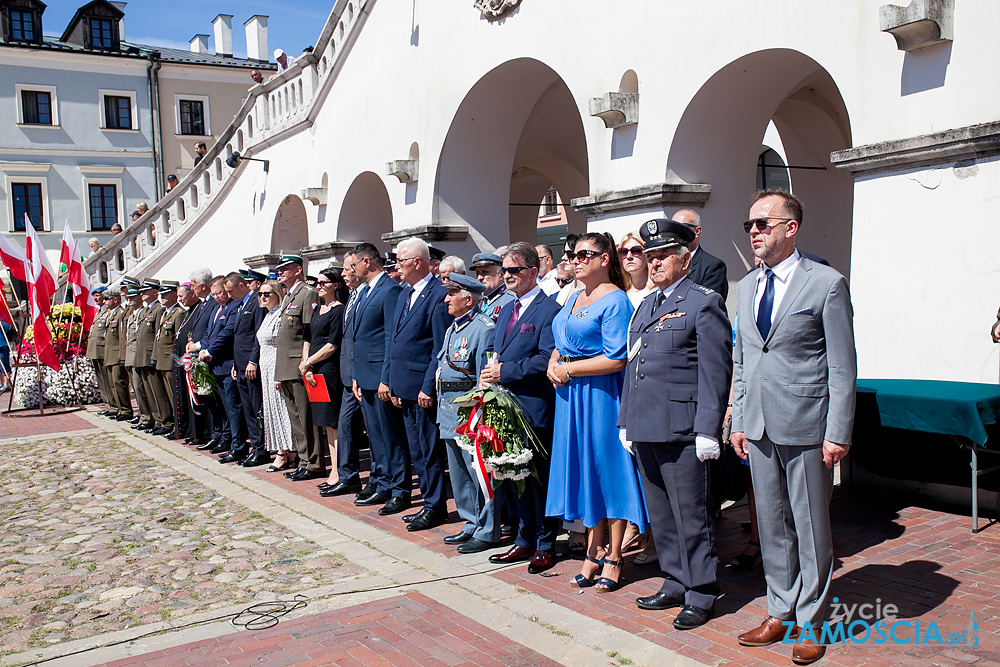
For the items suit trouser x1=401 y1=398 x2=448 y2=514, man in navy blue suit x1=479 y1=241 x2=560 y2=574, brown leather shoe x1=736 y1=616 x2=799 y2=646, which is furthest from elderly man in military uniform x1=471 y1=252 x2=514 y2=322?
brown leather shoe x1=736 y1=616 x2=799 y2=646

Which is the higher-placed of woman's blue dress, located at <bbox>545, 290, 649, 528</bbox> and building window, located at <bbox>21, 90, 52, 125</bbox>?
building window, located at <bbox>21, 90, 52, 125</bbox>

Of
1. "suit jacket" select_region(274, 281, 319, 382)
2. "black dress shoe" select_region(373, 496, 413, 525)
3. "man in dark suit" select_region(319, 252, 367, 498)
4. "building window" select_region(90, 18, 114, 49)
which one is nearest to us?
"black dress shoe" select_region(373, 496, 413, 525)

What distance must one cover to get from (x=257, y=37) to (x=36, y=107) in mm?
10851

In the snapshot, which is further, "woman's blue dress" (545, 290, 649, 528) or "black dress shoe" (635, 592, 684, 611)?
"woman's blue dress" (545, 290, 649, 528)

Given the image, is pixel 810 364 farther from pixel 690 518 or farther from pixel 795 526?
pixel 690 518

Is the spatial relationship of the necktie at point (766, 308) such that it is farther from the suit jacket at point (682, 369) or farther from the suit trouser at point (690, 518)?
the suit trouser at point (690, 518)

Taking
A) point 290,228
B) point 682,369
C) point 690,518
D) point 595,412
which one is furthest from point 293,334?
point 290,228

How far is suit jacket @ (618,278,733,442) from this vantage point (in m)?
4.43

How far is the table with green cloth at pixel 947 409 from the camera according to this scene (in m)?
5.51

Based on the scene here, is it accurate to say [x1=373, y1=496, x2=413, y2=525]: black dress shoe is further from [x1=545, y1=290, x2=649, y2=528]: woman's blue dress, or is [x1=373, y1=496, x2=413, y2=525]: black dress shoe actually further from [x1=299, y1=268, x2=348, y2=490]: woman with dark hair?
[x1=545, y1=290, x2=649, y2=528]: woman's blue dress

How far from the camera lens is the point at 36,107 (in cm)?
3441

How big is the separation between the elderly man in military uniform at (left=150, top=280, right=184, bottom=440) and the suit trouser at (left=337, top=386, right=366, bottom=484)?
4.63 meters

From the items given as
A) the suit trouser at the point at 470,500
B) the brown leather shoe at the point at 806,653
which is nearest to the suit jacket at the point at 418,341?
the suit trouser at the point at 470,500

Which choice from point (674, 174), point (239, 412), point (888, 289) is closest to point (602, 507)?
point (888, 289)
